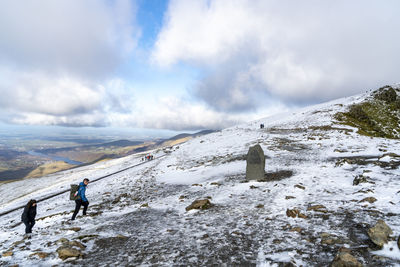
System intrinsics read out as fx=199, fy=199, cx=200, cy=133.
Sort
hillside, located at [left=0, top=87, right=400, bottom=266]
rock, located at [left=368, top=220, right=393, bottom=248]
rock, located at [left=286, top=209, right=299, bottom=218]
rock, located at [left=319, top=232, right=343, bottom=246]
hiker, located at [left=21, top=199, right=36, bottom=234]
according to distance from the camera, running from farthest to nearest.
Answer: hiker, located at [left=21, top=199, right=36, bottom=234]
rock, located at [left=286, top=209, right=299, bottom=218]
rock, located at [left=319, top=232, right=343, bottom=246]
hillside, located at [left=0, top=87, right=400, bottom=266]
rock, located at [left=368, top=220, right=393, bottom=248]

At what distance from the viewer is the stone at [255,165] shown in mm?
16766

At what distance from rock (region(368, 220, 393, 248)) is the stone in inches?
409

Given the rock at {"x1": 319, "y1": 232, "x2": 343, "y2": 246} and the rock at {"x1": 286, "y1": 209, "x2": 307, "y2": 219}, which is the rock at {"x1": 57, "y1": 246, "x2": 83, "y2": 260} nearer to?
the rock at {"x1": 319, "y1": 232, "x2": 343, "y2": 246}

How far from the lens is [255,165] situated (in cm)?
Answer: 1692

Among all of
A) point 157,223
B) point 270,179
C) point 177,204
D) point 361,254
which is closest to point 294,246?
point 361,254

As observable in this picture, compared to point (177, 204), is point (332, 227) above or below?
above

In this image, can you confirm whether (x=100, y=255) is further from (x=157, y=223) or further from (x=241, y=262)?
(x=241, y=262)

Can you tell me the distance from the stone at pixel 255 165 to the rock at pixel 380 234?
34.0 feet

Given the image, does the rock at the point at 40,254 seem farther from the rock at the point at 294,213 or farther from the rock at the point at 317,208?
the rock at the point at 317,208

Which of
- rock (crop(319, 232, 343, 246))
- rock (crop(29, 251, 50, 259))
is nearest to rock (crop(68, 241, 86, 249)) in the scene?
rock (crop(29, 251, 50, 259))

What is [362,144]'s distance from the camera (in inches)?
1070

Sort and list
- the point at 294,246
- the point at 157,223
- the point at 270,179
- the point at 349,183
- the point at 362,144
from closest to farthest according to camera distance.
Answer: the point at 294,246 → the point at 157,223 → the point at 349,183 → the point at 270,179 → the point at 362,144

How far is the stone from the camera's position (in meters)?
16.8

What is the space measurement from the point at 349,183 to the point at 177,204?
450 inches
